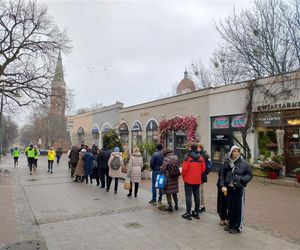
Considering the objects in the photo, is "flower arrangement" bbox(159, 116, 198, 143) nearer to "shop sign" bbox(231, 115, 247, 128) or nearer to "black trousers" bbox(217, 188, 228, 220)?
"shop sign" bbox(231, 115, 247, 128)

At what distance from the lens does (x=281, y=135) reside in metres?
14.4

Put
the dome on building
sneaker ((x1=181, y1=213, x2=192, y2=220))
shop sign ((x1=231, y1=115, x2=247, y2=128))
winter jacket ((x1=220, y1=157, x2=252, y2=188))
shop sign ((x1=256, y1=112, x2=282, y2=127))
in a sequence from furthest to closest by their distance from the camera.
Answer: the dome on building, shop sign ((x1=231, y1=115, x2=247, y2=128)), shop sign ((x1=256, y1=112, x2=282, y2=127)), sneaker ((x1=181, y1=213, x2=192, y2=220)), winter jacket ((x1=220, y1=157, x2=252, y2=188))

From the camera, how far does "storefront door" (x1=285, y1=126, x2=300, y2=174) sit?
13.8 meters

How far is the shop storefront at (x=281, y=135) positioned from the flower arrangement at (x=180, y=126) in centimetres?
450

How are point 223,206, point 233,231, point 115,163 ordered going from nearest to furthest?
point 233,231 < point 223,206 < point 115,163

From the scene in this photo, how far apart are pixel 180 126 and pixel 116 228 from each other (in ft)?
46.4

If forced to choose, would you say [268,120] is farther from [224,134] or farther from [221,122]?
[221,122]

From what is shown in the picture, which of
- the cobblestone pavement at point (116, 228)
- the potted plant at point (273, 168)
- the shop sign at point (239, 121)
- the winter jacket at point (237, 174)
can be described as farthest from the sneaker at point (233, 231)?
the shop sign at point (239, 121)

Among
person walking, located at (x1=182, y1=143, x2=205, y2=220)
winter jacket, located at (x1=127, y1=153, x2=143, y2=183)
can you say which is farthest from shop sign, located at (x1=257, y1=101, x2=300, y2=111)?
person walking, located at (x1=182, y1=143, x2=205, y2=220)

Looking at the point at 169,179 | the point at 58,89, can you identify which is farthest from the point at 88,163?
the point at 58,89

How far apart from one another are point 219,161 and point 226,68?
1787 cm

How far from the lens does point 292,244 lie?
5.82 metres

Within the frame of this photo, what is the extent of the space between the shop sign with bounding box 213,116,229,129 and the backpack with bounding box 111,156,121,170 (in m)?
8.13

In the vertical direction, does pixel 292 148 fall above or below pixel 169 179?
above
